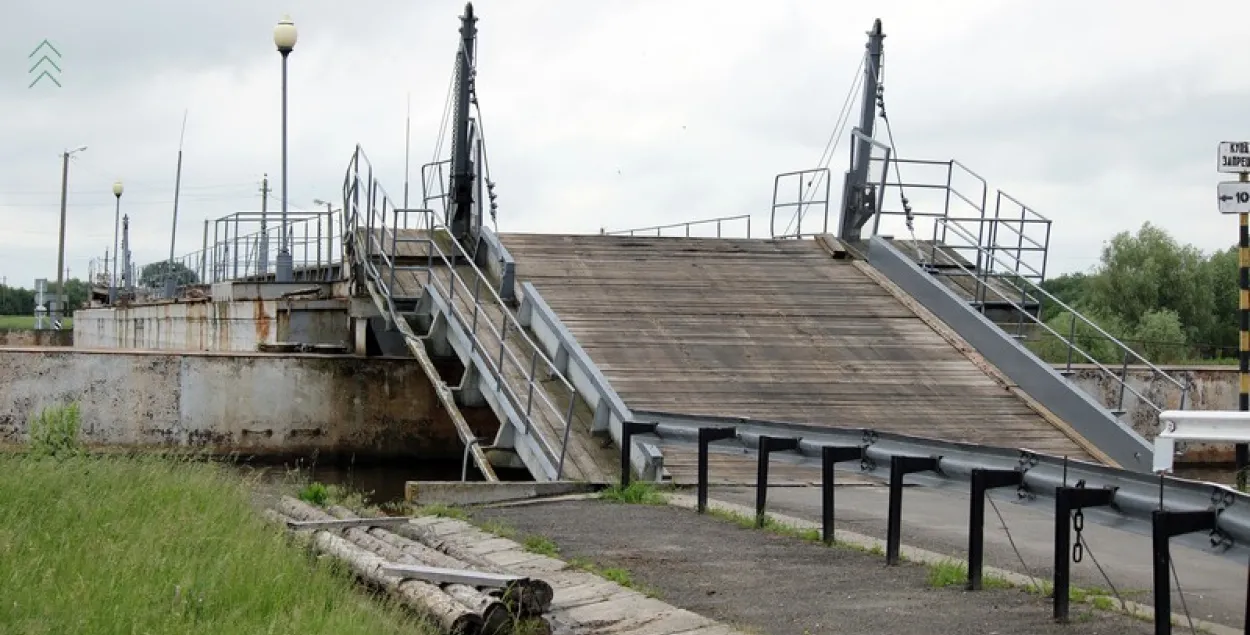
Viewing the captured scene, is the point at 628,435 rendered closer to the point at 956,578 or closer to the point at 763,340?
the point at 956,578

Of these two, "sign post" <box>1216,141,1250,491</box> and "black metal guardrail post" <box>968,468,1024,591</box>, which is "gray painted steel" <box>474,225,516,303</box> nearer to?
"sign post" <box>1216,141,1250,491</box>

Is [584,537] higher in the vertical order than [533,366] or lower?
lower

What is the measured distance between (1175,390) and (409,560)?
56.3ft

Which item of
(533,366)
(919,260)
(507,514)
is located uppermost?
(919,260)

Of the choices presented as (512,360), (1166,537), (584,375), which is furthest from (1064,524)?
(512,360)

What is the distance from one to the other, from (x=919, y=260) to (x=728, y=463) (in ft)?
26.9

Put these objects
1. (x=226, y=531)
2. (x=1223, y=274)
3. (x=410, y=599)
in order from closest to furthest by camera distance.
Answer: (x=410, y=599) < (x=226, y=531) < (x=1223, y=274)

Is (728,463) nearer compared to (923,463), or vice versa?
(923,463)

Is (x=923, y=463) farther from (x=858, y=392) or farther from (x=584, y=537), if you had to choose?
(x=858, y=392)

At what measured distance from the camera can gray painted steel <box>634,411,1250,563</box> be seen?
7969mm

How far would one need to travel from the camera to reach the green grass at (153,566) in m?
7.86

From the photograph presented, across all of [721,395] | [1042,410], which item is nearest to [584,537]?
[721,395]

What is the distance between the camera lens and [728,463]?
16203 mm

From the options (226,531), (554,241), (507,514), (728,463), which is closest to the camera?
(226,531)
